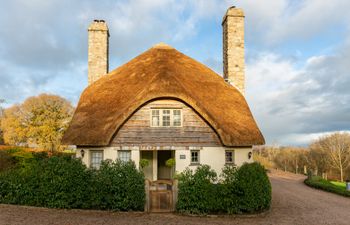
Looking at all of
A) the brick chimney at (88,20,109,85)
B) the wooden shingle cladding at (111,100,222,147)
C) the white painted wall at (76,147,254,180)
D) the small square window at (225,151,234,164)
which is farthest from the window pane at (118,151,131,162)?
the brick chimney at (88,20,109,85)

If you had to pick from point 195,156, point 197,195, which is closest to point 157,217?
point 197,195

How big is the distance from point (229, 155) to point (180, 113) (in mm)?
3086

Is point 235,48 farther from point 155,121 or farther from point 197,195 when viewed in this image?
point 197,195

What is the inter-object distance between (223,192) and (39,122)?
29391 mm

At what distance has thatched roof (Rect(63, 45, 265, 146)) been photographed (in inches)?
516

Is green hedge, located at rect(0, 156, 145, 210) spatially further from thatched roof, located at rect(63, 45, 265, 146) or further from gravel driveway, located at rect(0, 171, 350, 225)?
thatched roof, located at rect(63, 45, 265, 146)

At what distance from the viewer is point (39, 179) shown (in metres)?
11.5

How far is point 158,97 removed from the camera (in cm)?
1343

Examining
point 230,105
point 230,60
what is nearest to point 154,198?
point 230,105

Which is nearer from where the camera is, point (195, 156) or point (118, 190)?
point (118, 190)

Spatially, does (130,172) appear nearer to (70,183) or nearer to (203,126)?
(70,183)

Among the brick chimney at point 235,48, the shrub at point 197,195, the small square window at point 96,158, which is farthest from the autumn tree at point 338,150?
the small square window at point 96,158

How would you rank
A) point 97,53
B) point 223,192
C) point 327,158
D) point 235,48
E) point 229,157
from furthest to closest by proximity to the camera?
point 327,158, point 97,53, point 235,48, point 229,157, point 223,192

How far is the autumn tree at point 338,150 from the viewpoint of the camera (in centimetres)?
3809
